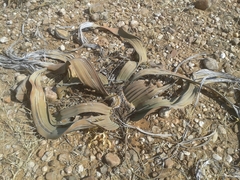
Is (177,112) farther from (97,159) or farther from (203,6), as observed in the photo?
(203,6)

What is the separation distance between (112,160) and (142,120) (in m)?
0.31

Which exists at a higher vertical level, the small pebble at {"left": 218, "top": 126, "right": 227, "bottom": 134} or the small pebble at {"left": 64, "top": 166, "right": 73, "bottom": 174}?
the small pebble at {"left": 218, "top": 126, "right": 227, "bottom": 134}

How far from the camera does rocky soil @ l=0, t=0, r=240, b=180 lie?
1670 mm

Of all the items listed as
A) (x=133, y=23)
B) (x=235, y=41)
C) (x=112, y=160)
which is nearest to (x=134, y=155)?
(x=112, y=160)

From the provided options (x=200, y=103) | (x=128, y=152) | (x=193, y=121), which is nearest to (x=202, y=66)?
(x=200, y=103)

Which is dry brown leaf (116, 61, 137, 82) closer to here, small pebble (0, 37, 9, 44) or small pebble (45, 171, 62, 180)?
small pebble (45, 171, 62, 180)

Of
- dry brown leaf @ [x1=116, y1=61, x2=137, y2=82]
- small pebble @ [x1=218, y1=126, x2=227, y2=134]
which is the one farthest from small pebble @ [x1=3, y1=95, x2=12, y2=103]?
small pebble @ [x1=218, y1=126, x2=227, y2=134]

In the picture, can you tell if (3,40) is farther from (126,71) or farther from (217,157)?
(217,157)

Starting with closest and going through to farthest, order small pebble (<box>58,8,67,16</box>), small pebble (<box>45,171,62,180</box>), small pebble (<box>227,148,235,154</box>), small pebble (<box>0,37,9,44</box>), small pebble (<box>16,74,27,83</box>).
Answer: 1. small pebble (<box>45,171,62,180</box>)
2. small pebble (<box>227,148,235,154</box>)
3. small pebble (<box>16,74,27,83</box>)
4. small pebble (<box>0,37,9,44</box>)
5. small pebble (<box>58,8,67,16</box>)

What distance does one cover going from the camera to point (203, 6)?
2.41m

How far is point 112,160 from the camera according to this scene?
166cm

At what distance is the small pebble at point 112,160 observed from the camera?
166 cm

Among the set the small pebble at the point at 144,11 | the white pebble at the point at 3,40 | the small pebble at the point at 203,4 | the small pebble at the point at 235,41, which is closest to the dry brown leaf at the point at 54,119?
the white pebble at the point at 3,40

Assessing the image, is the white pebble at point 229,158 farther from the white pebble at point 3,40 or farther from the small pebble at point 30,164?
the white pebble at point 3,40
